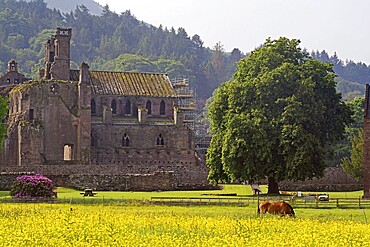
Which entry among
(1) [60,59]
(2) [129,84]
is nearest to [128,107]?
(2) [129,84]

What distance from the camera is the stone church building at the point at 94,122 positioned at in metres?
103

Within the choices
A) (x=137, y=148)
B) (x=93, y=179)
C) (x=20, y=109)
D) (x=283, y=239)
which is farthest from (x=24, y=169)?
(x=283, y=239)

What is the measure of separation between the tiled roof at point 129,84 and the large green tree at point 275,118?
45.5 m

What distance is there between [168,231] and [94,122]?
274ft

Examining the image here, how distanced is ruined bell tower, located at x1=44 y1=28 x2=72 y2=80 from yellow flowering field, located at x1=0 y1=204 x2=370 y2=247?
268 ft

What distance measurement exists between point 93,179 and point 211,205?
2923cm

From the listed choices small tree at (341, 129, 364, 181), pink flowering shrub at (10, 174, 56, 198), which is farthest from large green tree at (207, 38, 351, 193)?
small tree at (341, 129, 364, 181)

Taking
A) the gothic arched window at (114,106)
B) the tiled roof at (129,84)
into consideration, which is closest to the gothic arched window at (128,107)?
the tiled roof at (129,84)

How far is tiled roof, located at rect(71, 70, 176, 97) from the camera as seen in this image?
119 m

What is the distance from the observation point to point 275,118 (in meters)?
70.2

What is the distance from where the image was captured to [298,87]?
70812 millimetres

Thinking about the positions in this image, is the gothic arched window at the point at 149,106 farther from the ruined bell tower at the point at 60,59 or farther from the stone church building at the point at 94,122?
the ruined bell tower at the point at 60,59

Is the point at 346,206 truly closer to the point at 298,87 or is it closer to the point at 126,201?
the point at 126,201

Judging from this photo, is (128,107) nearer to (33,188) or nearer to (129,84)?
(129,84)
